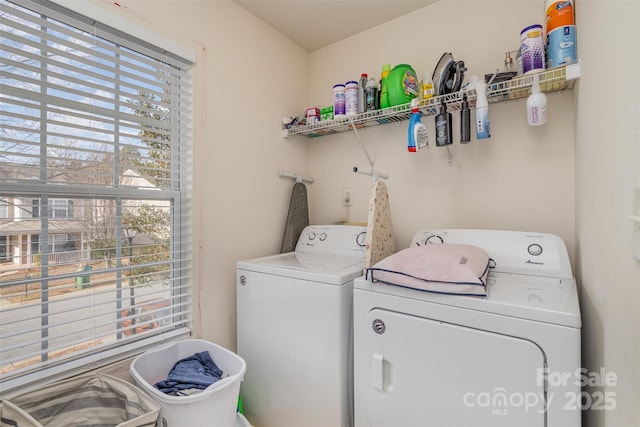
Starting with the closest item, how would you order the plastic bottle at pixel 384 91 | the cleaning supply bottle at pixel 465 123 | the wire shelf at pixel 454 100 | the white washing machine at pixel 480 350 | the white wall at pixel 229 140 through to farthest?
the white washing machine at pixel 480 350, the wire shelf at pixel 454 100, the cleaning supply bottle at pixel 465 123, the white wall at pixel 229 140, the plastic bottle at pixel 384 91

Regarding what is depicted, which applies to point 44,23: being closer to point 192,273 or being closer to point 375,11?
point 192,273

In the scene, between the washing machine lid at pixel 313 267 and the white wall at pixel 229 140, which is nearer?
the washing machine lid at pixel 313 267

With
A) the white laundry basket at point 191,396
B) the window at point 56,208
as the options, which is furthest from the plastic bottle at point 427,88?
the window at point 56,208

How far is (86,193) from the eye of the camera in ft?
4.23

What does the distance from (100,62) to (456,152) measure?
1874mm

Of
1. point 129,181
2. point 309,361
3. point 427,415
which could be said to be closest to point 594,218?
point 427,415

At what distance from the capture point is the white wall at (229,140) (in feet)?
5.41

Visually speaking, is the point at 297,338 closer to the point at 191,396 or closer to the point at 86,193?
the point at 191,396

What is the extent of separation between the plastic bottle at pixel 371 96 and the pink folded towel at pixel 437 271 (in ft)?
3.11

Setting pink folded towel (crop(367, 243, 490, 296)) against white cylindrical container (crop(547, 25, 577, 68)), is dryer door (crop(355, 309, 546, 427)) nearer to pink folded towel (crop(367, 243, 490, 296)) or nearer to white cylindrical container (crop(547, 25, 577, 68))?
pink folded towel (crop(367, 243, 490, 296))

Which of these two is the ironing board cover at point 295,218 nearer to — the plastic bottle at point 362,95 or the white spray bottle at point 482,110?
the plastic bottle at point 362,95

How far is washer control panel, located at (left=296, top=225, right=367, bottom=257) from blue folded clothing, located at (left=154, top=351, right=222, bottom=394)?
0.89 meters

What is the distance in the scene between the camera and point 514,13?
1621mm

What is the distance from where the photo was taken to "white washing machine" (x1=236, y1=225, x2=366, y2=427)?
1.36m
